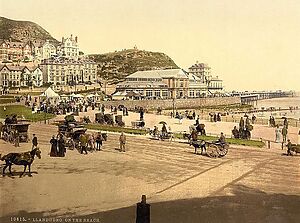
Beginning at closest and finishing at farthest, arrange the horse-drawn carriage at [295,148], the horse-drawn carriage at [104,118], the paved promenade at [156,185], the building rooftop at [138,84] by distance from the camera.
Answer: the paved promenade at [156,185]
the horse-drawn carriage at [295,148]
the horse-drawn carriage at [104,118]
the building rooftop at [138,84]

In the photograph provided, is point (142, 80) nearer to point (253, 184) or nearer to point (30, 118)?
point (30, 118)

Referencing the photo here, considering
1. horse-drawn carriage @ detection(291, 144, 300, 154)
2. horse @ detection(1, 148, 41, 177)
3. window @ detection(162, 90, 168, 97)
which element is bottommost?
horse @ detection(1, 148, 41, 177)

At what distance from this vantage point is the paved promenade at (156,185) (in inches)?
184

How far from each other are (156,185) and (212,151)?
0.92 meters

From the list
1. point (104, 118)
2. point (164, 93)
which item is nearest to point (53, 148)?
point (104, 118)

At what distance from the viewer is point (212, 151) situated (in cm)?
552

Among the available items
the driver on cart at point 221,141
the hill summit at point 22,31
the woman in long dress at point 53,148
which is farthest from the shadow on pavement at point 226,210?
the hill summit at point 22,31

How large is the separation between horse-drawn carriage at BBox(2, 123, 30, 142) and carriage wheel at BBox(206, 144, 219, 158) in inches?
86.7

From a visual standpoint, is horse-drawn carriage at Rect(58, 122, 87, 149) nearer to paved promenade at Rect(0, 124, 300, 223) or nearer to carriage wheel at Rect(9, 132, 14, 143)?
paved promenade at Rect(0, 124, 300, 223)

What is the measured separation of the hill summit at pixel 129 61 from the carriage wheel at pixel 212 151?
112cm

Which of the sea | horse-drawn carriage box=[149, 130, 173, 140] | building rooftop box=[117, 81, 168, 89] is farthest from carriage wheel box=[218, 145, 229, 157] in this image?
building rooftop box=[117, 81, 168, 89]

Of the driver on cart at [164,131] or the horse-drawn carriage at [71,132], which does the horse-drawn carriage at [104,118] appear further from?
the driver on cart at [164,131]

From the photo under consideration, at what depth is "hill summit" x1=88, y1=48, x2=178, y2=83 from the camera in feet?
18.5

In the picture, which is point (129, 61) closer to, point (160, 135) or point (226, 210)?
point (160, 135)
